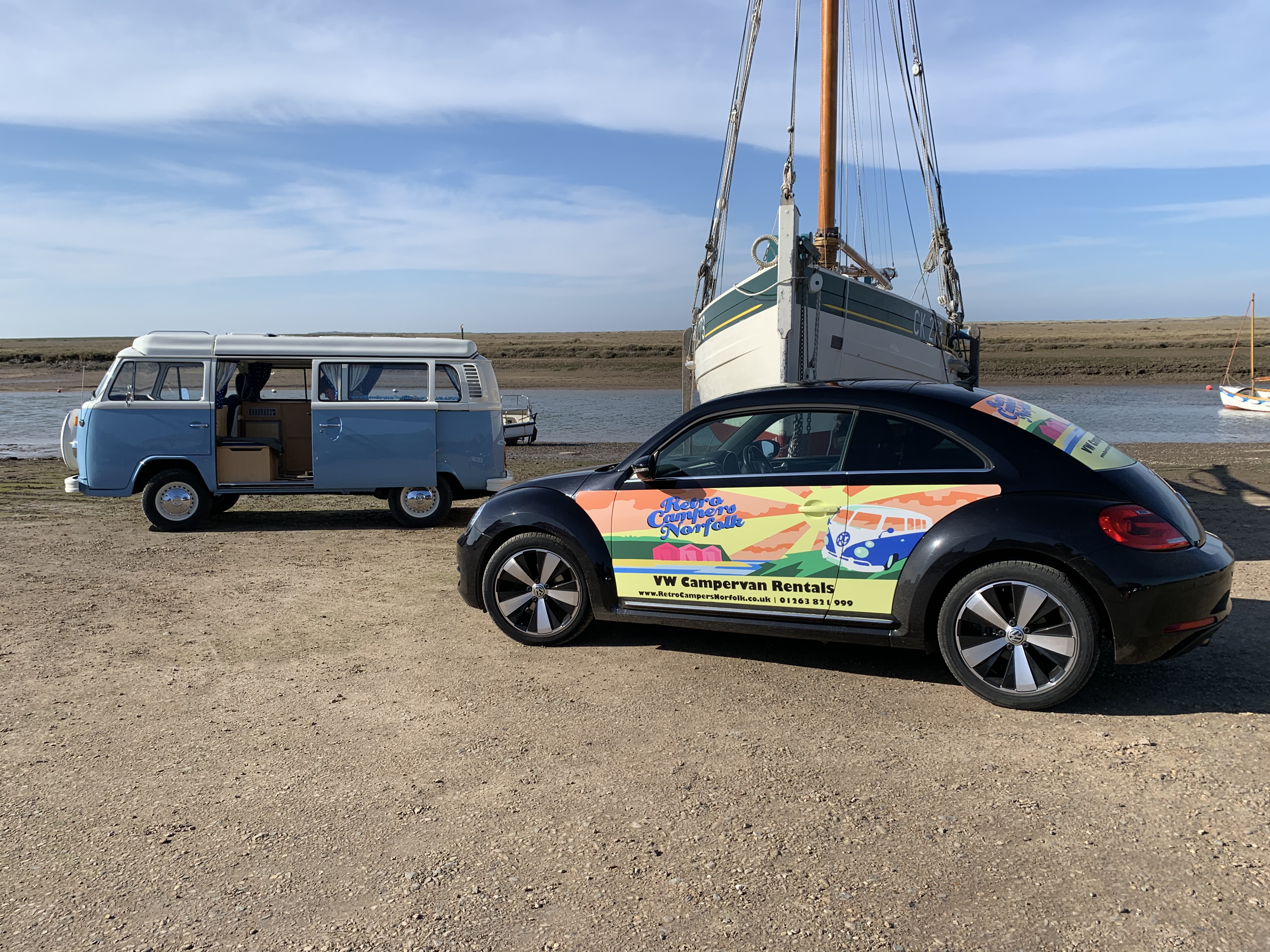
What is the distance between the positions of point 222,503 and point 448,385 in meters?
3.33

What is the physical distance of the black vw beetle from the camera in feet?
15.2

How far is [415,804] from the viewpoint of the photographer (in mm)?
3852

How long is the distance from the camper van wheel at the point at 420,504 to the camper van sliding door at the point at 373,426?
127 millimetres

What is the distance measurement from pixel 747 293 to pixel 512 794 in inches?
374

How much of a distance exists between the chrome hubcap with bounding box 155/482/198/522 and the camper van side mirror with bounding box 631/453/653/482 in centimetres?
690

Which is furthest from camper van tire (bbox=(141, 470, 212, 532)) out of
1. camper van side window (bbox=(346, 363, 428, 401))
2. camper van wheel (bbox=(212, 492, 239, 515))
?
camper van side window (bbox=(346, 363, 428, 401))

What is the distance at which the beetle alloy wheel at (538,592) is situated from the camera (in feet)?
19.5

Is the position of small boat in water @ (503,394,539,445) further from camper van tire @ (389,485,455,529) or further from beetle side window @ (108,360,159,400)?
beetle side window @ (108,360,159,400)

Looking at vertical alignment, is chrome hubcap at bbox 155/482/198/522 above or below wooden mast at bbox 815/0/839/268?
below

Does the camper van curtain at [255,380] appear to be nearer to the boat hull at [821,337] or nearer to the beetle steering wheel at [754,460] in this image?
the boat hull at [821,337]

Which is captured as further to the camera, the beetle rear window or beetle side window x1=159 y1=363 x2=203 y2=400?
beetle side window x1=159 y1=363 x2=203 y2=400

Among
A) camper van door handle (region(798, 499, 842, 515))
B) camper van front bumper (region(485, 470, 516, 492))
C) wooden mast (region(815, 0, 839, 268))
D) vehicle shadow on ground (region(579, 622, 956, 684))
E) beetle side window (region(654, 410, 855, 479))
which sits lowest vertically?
vehicle shadow on ground (region(579, 622, 956, 684))

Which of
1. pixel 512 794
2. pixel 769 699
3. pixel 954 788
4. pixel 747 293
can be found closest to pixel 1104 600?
pixel 954 788

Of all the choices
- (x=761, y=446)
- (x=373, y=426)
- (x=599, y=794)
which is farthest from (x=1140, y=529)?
(x=373, y=426)
